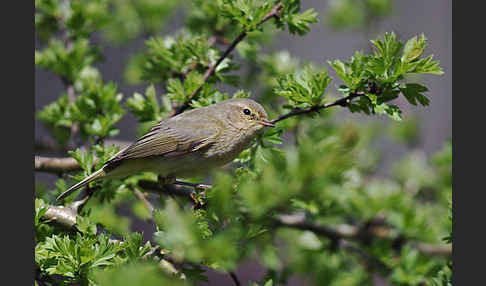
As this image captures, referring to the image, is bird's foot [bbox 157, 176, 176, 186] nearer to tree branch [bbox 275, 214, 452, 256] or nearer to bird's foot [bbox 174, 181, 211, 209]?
bird's foot [bbox 174, 181, 211, 209]

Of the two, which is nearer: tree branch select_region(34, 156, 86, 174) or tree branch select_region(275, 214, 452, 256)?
tree branch select_region(275, 214, 452, 256)

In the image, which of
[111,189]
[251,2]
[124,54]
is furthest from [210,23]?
[124,54]

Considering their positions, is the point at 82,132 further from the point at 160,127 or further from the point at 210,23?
the point at 210,23

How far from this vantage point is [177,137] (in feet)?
6.38

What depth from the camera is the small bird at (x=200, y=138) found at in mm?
1917

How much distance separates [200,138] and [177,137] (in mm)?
106

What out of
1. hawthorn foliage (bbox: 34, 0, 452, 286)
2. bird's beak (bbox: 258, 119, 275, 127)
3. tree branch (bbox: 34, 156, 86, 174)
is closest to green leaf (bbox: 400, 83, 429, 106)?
hawthorn foliage (bbox: 34, 0, 452, 286)

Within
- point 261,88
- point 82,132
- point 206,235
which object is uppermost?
point 261,88

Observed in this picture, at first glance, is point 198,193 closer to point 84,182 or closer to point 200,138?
point 200,138

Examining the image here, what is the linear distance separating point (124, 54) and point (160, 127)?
3.06m

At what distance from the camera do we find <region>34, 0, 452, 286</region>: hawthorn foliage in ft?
3.06

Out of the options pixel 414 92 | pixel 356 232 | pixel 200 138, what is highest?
pixel 414 92

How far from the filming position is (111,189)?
6.26ft

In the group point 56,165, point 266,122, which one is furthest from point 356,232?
point 56,165
